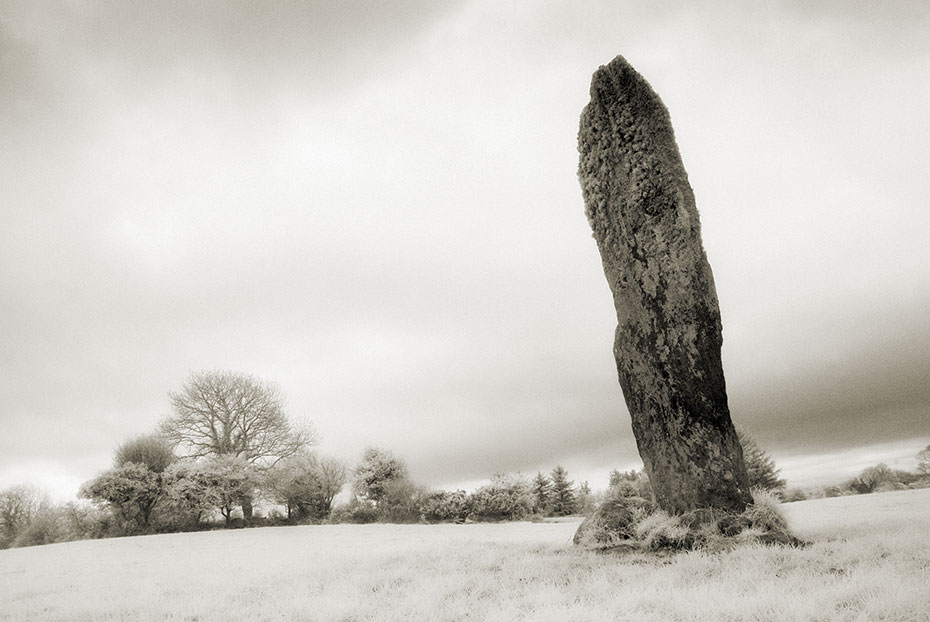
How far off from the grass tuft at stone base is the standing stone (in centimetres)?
19

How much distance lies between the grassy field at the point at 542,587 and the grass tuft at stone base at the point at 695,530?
1.37ft

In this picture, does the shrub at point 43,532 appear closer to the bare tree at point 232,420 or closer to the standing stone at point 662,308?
the bare tree at point 232,420

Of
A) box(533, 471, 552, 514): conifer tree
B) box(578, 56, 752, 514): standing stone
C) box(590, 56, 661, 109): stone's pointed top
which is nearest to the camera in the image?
box(578, 56, 752, 514): standing stone

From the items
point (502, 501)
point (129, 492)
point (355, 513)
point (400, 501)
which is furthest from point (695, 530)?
point (129, 492)

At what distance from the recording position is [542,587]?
5504mm

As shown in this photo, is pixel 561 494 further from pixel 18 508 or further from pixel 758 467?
pixel 18 508

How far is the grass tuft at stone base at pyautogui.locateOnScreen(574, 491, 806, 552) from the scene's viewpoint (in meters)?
6.69

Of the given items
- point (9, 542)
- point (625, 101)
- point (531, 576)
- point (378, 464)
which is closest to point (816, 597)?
point (531, 576)

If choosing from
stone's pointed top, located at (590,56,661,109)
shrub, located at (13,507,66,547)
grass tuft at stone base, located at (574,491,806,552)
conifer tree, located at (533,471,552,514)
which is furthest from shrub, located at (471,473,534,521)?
shrub, located at (13,507,66,547)

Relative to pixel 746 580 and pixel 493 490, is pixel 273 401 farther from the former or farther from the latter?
pixel 746 580

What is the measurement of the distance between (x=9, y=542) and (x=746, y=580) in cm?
3850

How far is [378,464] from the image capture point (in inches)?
1161

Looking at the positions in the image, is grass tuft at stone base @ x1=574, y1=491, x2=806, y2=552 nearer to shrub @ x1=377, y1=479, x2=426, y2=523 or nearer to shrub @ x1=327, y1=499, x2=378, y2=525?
shrub @ x1=377, y1=479, x2=426, y2=523

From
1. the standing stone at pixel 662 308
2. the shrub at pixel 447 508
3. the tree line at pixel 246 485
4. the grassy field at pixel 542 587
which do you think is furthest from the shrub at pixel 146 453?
the standing stone at pixel 662 308
